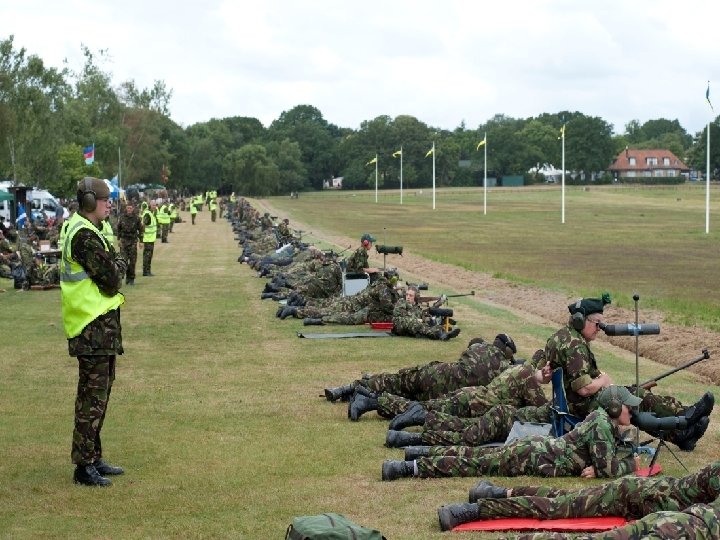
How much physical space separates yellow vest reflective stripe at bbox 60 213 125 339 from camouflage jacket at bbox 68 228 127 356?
3 cm

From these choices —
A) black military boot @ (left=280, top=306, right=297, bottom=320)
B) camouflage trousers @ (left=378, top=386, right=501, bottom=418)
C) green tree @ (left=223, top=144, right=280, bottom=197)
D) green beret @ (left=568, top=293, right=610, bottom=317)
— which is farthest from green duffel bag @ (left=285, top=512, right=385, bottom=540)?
green tree @ (left=223, top=144, right=280, bottom=197)

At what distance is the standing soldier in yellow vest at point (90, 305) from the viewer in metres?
9.35

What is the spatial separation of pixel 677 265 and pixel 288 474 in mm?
32958

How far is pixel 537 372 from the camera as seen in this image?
432 inches

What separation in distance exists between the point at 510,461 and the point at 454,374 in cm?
271

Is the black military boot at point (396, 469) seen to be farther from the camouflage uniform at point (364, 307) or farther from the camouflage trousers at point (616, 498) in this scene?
the camouflage uniform at point (364, 307)

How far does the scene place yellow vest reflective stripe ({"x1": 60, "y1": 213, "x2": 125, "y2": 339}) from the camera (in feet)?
30.8

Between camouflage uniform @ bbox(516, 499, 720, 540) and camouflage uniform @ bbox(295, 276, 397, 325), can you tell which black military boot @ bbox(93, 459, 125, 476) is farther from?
camouflage uniform @ bbox(295, 276, 397, 325)

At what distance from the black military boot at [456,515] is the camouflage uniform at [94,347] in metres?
2.98

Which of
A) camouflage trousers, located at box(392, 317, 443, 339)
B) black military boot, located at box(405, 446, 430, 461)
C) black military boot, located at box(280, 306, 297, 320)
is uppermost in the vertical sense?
black military boot, located at box(405, 446, 430, 461)

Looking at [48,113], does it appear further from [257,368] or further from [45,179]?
[257,368]

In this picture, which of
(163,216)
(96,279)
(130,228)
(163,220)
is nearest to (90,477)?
(96,279)

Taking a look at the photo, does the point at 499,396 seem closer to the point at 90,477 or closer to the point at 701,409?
the point at 701,409

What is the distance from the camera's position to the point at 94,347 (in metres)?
9.34
